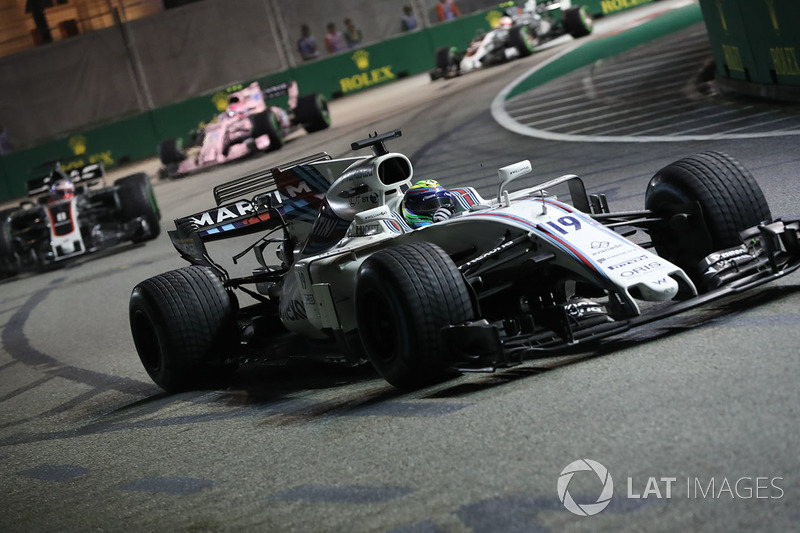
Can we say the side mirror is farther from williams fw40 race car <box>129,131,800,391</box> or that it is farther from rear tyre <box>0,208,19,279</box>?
rear tyre <box>0,208,19,279</box>

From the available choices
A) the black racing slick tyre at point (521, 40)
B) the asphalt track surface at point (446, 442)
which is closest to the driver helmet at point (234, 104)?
the black racing slick tyre at point (521, 40)

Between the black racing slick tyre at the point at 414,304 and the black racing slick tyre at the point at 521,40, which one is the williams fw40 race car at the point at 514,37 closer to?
the black racing slick tyre at the point at 521,40

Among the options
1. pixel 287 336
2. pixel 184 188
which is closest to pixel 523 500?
pixel 287 336

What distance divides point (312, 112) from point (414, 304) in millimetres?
21276

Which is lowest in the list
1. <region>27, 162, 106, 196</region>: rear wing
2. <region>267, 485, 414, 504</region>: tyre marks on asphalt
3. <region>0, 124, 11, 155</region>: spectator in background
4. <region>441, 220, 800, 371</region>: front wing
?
<region>267, 485, 414, 504</region>: tyre marks on asphalt

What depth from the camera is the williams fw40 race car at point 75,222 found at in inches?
699

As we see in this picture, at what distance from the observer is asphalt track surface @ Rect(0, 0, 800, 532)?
12.6ft

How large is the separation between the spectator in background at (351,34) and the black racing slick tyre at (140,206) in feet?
64.9

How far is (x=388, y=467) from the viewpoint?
4.84m

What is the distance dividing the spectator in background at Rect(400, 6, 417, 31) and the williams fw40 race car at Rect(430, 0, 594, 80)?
22.6ft

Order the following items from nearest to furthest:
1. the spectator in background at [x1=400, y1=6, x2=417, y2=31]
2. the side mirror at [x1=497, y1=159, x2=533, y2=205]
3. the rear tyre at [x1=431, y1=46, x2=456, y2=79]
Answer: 1. the side mirror at [x1=497, y1=159, x2=533, y2=205]
2. the rear tyre at [x1=431, y1=46, x2=456, y2=79]
3. the spectator in background at [x1=400, y1=6, x2=417, y2=31]

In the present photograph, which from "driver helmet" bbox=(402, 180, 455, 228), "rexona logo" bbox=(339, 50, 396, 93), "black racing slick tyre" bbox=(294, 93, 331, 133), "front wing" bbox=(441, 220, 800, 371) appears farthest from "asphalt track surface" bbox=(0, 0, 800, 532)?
"rexona logo" bbox=(339, 50, 396, 93)

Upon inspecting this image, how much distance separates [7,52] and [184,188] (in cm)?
1549

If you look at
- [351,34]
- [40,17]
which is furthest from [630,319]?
[40,17]
